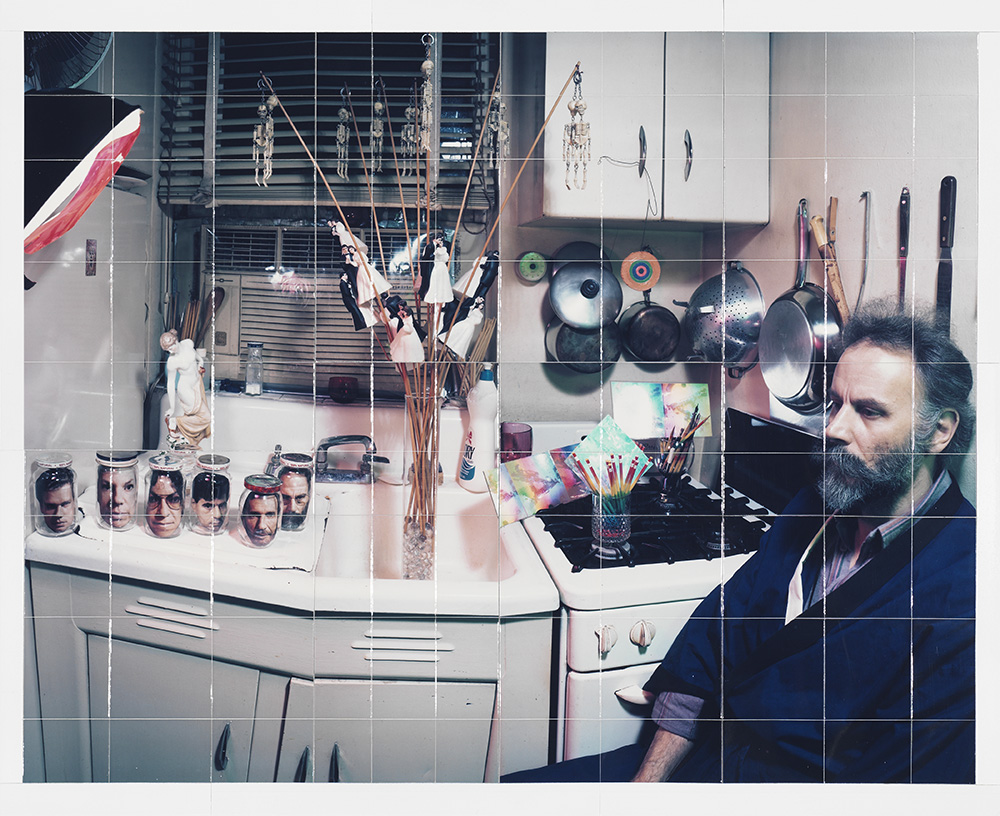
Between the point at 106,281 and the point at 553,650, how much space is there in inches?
47.3

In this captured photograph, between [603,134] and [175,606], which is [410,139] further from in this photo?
[175,606]

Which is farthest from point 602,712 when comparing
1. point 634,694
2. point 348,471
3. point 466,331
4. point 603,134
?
point 603,134

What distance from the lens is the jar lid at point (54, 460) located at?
6.15 feet

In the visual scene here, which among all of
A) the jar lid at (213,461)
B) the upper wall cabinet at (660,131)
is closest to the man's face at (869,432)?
the upper wall cabinet at (660,131)

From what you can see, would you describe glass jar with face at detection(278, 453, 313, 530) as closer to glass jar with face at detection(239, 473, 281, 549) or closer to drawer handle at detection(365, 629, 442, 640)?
glass jar with face at detection(239, 473, 281, 549)

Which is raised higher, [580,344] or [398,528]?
[580,344]

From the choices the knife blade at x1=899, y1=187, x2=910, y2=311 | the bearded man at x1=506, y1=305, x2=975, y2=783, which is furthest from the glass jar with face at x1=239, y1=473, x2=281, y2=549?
the knife blade at x1=899, y1=187, x2=910, y2=311

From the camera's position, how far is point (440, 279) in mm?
1843

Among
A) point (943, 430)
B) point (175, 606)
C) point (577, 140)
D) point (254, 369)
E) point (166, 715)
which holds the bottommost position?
point (166, 715)

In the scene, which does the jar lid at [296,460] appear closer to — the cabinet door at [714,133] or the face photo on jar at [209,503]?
the face photo on jar at [209,503]

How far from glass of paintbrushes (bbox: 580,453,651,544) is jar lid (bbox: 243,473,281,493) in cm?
65

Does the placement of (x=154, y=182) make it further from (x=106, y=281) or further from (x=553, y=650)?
(x=553, y=650)

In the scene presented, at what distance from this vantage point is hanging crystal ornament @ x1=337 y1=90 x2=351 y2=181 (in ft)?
6.03

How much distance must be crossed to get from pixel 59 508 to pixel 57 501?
0.05ft
